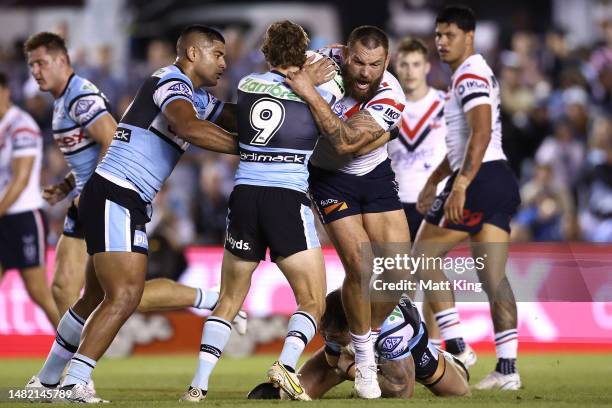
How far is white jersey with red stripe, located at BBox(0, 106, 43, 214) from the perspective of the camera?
1293cm

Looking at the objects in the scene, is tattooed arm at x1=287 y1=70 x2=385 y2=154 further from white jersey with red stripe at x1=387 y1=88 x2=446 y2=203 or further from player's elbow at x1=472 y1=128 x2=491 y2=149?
white jersey with red stripe at x1=387 y1=88 x2=446 y2=203

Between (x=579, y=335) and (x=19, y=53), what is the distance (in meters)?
13.9

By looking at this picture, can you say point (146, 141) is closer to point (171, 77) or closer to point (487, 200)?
point (171, 77)

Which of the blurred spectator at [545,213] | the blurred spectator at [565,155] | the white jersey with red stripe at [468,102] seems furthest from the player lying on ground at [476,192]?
the blurred spectator at [565,155]

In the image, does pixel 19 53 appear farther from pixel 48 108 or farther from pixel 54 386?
pixel 54 386

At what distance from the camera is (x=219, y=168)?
1986 centimetres

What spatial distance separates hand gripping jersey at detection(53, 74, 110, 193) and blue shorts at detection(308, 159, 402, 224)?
78.7 inches

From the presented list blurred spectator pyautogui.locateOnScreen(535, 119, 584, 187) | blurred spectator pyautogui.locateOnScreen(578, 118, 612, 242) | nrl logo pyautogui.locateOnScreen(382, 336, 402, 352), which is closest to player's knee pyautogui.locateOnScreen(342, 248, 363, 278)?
nrl logo pyautogui.locateOnScreen(382, 336, 402, 352)

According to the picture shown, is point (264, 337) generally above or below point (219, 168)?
below

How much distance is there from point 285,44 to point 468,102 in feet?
7.00

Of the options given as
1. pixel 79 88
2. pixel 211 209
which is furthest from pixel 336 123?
pixel 211 209

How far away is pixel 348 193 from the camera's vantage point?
9945 mm

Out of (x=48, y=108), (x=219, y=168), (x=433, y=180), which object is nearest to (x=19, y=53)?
(x=48, y=108)

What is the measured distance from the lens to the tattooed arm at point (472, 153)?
10305 mm
